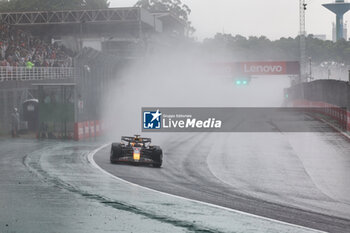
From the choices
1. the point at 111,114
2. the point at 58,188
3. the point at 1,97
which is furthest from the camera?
the point at 111,114

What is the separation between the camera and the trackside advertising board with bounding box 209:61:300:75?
80000mm

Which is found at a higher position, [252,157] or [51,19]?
[51,19]

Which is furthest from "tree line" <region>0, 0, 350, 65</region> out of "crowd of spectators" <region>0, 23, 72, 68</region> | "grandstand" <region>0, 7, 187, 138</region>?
"crowd of spectators" <region>0, 23, 72, 68</region>

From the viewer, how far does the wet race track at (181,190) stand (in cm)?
1062

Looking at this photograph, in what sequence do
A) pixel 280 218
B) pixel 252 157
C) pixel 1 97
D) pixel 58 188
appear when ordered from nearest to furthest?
pixel 280 218 < pixel 58 188 < pixel 252 157 < pixel 1 97

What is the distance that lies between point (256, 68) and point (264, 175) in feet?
213

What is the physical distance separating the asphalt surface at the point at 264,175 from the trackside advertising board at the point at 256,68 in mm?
50210

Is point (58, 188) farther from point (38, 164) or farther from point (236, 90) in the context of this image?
point (236, 90)

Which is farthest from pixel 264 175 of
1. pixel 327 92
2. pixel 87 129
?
pixel 327 92

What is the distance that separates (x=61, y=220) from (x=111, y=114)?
90.9ft

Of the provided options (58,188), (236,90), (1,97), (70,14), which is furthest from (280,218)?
(236,90)

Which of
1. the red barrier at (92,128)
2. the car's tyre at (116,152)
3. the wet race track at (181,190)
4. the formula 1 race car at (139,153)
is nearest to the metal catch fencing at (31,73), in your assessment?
the red barrier at (92,128)

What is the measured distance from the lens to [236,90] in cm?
10375

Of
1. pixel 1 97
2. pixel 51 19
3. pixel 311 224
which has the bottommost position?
pixel 311 224
